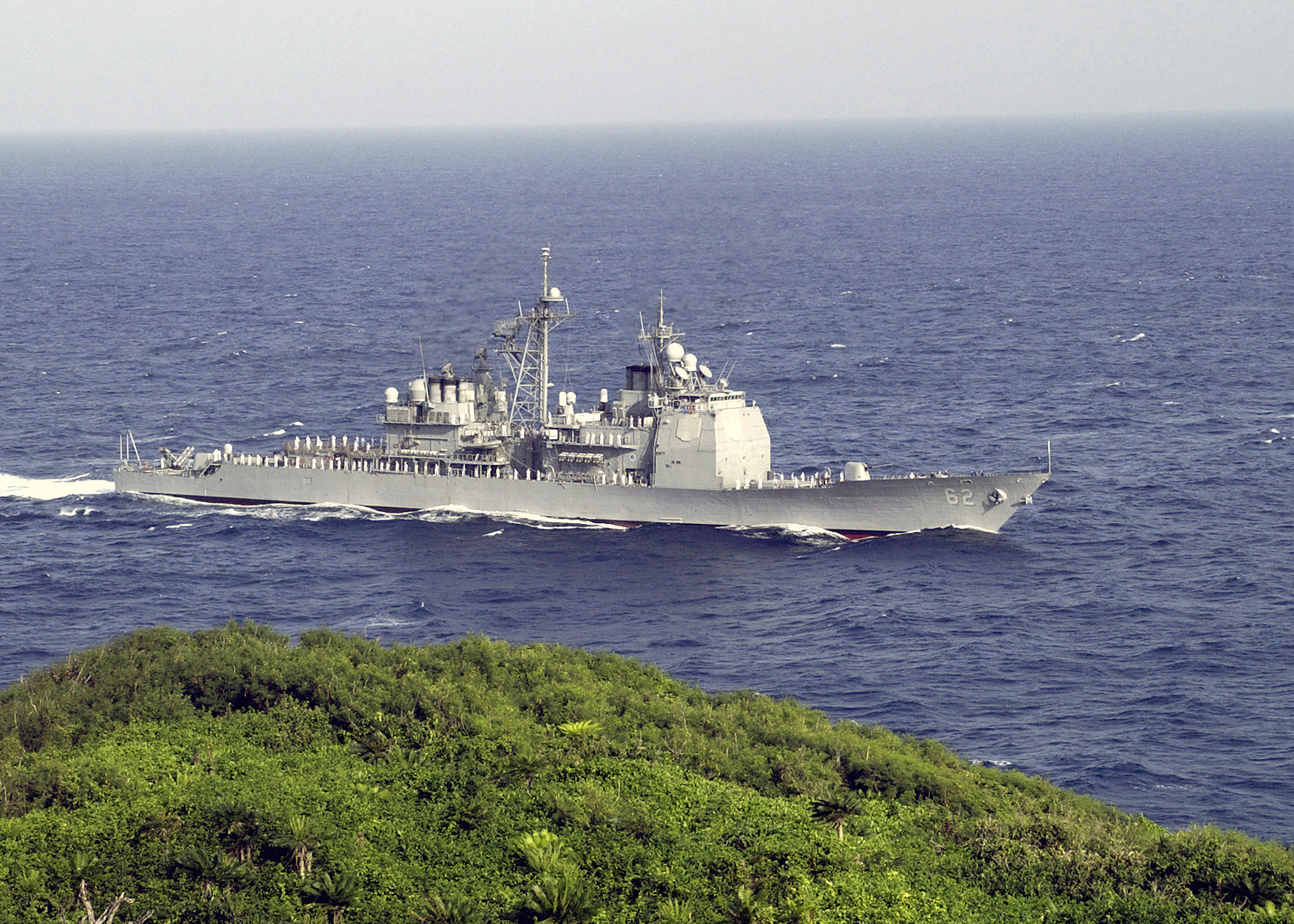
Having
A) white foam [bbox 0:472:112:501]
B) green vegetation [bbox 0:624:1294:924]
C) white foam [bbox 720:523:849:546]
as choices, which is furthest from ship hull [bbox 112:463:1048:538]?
green vegetation [bbox 0:624:1294:924]

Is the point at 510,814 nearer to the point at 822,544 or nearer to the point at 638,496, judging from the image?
the point at 822,544

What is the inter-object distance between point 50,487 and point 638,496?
1085 inches

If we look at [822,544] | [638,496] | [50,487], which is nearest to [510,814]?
[822,544]

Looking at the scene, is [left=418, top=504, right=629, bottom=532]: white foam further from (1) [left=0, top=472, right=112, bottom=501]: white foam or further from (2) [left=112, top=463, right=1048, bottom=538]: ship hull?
(1) [left=0, top=472, right=112, bottom=501]: white foam

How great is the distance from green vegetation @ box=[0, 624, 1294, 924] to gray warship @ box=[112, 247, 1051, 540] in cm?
→ 2508

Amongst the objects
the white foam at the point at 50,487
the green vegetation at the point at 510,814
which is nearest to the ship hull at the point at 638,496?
the white foam at the point at 50,487

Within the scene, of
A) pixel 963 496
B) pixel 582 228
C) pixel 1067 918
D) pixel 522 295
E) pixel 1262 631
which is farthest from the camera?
pixel 582 228

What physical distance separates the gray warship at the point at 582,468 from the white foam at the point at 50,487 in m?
1.06

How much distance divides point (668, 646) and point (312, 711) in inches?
688

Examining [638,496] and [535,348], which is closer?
[638,496]

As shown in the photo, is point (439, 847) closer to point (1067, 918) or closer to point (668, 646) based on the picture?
point (1067, 918)

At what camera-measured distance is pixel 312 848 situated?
113 ft

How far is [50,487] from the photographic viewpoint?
76375 millimetres

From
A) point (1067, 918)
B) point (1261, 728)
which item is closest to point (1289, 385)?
point (1261, 728)
